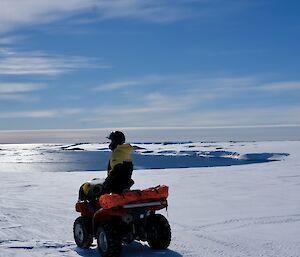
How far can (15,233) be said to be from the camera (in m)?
7.41

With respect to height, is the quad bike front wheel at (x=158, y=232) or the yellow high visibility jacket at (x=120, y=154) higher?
the yellow high visibility jacket at (x=120, y=154)

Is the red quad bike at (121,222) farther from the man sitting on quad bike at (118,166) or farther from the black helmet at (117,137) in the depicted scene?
the black helmet at (117,137)

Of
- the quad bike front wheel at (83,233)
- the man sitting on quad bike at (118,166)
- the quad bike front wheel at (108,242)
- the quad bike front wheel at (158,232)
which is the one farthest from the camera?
the quad bike front wheel at (83,233)

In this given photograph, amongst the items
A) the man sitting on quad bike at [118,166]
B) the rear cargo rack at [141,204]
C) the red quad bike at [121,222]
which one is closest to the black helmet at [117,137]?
the man sitting on quad bike at [118,166]

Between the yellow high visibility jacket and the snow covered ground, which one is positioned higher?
the yellow high visibility jacket

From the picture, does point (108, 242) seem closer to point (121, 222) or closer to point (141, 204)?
point (121, 222)

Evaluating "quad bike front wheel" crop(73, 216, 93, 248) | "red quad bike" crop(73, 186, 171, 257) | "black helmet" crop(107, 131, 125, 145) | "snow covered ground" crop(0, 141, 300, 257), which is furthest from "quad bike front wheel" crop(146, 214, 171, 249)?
"black helmet" crop(107, 131, 125, 145)

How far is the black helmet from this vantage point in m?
6.12

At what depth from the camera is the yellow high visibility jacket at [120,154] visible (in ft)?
19.8

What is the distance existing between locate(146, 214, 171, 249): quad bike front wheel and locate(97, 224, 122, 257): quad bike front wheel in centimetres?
60

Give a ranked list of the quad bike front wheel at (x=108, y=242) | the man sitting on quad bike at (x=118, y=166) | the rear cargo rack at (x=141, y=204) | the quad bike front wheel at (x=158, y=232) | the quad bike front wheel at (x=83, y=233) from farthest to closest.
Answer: the quad bike front wheel at (x=83, y=233) < the quad bike front wheel at (x=158, y=232) < the man sitting on quad bike at (x=118, y=166) < the rear cargo rack at (x=141, y=204) < the quad bike front wheel at (x=108, y=242)

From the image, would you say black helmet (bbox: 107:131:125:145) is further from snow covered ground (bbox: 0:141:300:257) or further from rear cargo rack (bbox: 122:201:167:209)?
rear cargo rack (bbox: 122:201:167:209)

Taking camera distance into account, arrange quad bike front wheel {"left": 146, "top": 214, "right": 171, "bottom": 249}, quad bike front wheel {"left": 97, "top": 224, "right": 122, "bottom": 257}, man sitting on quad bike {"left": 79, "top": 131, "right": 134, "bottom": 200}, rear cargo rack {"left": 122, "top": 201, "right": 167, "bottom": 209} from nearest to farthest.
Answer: quad bike front wheel {"left": 97, "top": 224, "right": 122, "bottom": 257}, rear cargo rack {"left": 122, "top": 201, "right": 167, "bottom": 209}, man sitting on quad bike {"left": 79, "top": 131, "right": 134, "bottom": 200}, quad bike front wheel {"left": 146, "top": 214, "right": 171, "bottom": 249}

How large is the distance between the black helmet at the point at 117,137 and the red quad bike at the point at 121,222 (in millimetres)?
685
